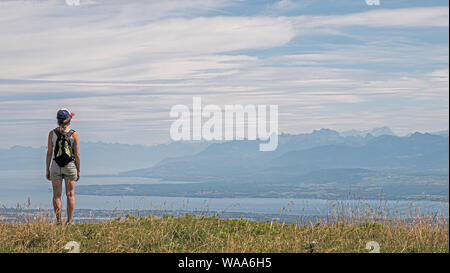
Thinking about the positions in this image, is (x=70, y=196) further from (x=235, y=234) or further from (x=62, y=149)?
(x=235, y=234)

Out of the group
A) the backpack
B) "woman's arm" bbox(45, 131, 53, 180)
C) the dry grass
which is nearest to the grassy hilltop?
the dry grass

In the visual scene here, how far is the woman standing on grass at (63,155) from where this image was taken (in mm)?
12625

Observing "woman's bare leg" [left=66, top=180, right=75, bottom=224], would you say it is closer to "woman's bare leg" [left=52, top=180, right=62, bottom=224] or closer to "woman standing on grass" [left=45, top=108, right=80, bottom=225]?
"woman standing on grass" [left=45, top=108, right=80, bottom=225]

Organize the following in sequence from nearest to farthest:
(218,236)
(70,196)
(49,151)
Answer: (218,236) → (49,151) → (70,196)

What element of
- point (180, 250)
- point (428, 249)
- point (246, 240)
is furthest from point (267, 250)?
point (428, 249)

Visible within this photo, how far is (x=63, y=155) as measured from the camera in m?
12.7

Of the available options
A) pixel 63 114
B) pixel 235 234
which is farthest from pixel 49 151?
pixel 235 234

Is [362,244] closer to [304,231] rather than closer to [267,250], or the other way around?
[304,231]

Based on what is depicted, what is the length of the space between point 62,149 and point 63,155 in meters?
0.15

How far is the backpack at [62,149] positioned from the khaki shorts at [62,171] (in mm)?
98

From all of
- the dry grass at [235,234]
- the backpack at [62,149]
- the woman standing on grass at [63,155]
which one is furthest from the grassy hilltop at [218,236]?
the backpack at [62,149]

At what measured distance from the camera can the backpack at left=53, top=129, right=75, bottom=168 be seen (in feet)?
41.4

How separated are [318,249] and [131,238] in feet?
13.6

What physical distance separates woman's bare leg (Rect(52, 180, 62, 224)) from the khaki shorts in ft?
0.44
